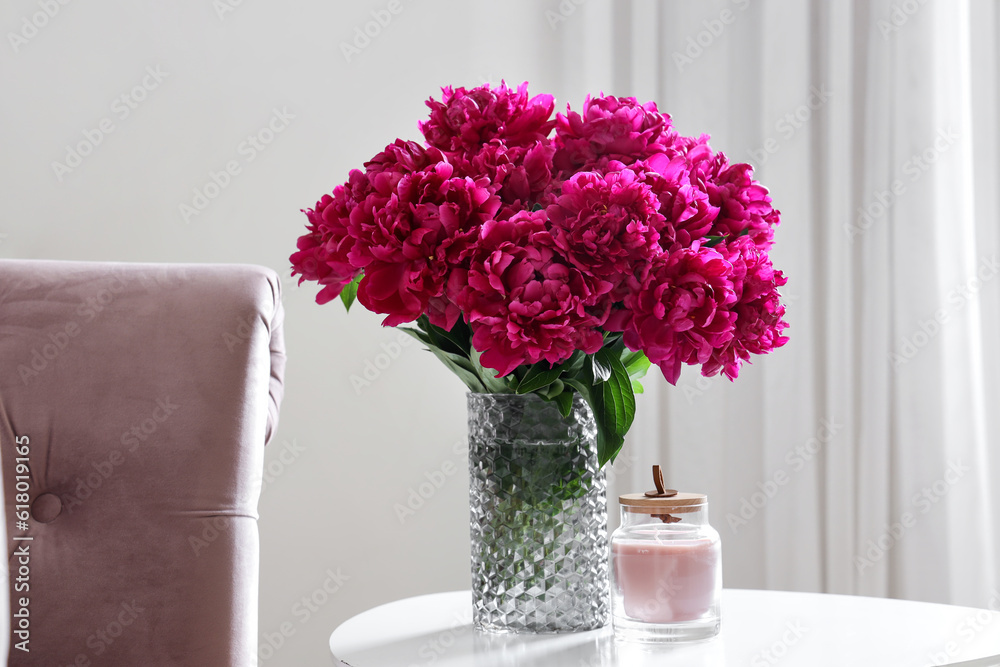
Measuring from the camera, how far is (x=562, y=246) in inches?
27.4

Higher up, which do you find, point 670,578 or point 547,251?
point 547,251

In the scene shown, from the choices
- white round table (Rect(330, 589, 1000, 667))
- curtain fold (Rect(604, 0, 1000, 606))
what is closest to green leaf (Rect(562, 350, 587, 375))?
white round table (Rect(330, 589, 1000, 667))

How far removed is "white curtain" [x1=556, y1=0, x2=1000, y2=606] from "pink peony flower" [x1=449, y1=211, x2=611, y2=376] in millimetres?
1012

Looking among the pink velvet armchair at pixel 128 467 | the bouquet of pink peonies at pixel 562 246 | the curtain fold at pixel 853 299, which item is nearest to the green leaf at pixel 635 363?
the bouquet of pink peonies at pixel 562 246

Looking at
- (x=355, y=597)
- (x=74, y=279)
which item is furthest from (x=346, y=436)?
(x=74, y=279)

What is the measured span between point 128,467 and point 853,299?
1279 mm

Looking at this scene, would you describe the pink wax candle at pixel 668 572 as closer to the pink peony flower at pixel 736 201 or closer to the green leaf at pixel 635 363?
the green leaf at pixel 635 363

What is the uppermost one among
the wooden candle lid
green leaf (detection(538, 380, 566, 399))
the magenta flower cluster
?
the magenta flower cluster

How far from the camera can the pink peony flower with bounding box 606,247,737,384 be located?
0.68m

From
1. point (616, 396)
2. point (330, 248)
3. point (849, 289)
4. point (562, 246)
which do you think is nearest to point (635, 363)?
point (616, 396)

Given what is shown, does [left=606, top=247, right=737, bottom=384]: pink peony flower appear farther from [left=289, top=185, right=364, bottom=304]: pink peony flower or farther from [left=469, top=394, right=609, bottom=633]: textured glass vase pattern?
[left=289, top=185, right=364, bottom=304]: pink peony flower

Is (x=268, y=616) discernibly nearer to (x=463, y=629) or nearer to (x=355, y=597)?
(x=355, y=597)

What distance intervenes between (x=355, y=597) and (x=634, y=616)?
957 millimetres

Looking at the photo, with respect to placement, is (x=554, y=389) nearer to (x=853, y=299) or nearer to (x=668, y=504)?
(x=668, y=504)
